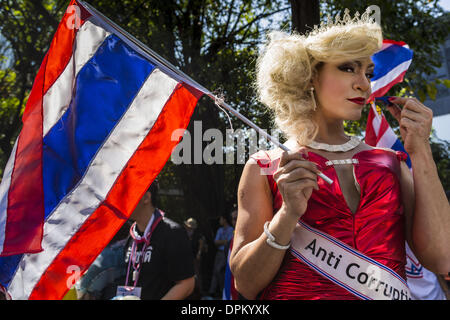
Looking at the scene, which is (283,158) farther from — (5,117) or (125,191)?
(5,117)

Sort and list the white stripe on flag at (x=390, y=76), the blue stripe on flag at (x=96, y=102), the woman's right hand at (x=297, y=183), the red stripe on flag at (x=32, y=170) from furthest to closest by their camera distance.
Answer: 1. the white stripe on flag at (x=390, y=76)
2. the blue stripe on flag at (x=96, y=102)
3. the red stripe on flag at (x=32, y=170)
4. the woman's right hand at (x=297, y=183)

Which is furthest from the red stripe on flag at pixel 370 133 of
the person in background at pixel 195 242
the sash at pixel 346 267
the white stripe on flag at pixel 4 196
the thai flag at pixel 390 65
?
the person in background at pixel 195 242

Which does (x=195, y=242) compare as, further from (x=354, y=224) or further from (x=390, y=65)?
(x=354, y=224)

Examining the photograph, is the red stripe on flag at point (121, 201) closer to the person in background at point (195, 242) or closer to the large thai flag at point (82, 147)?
the large thai flag at point (82, 147)

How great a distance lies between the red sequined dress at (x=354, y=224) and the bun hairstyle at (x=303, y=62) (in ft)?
0.78

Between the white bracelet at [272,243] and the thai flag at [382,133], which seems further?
the thai flag at [382,133]

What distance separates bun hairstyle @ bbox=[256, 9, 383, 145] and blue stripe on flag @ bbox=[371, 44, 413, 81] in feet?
4.49

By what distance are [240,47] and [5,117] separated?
23.0 feet

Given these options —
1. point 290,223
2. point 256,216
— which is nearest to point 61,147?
point 256,216

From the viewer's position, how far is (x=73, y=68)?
2600 millimetres

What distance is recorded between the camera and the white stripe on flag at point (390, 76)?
329 cm

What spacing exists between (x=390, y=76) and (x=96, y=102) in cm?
202

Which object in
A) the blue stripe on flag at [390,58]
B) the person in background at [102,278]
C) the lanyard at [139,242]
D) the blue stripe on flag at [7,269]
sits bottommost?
the person in background at [102,278]

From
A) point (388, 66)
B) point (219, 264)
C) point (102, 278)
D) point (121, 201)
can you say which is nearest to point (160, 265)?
point (102, 278)
